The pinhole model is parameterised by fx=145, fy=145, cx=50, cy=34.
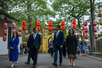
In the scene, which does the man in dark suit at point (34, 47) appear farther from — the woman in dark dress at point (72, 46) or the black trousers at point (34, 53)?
the woman in dark dress at point (72, 46)

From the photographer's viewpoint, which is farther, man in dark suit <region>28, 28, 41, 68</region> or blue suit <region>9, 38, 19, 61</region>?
blue suit <region>9, 38, 19, 61</region>

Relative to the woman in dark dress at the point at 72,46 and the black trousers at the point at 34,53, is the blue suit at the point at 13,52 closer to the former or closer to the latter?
the black trousers at the point at 34,53

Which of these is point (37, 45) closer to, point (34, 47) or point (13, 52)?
point (34, 47)

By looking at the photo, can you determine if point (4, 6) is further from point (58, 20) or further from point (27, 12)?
point (58, 20)

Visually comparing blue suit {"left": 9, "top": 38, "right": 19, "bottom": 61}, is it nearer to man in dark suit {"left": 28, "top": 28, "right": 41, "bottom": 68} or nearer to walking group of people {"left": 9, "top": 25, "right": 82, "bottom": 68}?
walking group of people {"left": 9, "top": 25, "right": 82, "bottom": 68}

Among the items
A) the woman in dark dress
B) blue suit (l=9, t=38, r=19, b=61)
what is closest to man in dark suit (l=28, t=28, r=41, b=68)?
blue suit (l=9, t=38, r=19, b=61)

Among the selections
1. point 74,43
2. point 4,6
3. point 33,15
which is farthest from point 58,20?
point 74,43

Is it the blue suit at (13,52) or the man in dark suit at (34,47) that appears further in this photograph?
the blue suit at (13,52)

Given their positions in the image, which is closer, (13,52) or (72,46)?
(13,52)

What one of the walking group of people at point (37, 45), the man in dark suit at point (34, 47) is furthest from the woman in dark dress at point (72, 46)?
the man in dark suit at point (34, 47)

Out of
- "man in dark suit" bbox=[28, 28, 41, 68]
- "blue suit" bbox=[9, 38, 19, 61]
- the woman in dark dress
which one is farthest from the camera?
the woman in dark dress

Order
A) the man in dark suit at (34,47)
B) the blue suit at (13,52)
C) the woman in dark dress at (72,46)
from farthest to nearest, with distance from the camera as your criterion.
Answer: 1. the woman in dark dress at (72,46)
2. the blue suit at (13,52)
3. the man in dark suit at (34,47)

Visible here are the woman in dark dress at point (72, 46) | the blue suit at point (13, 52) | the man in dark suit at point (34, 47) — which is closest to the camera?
the man in dark suit at point (34, 47)

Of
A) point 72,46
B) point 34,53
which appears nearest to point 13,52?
point 34,53
